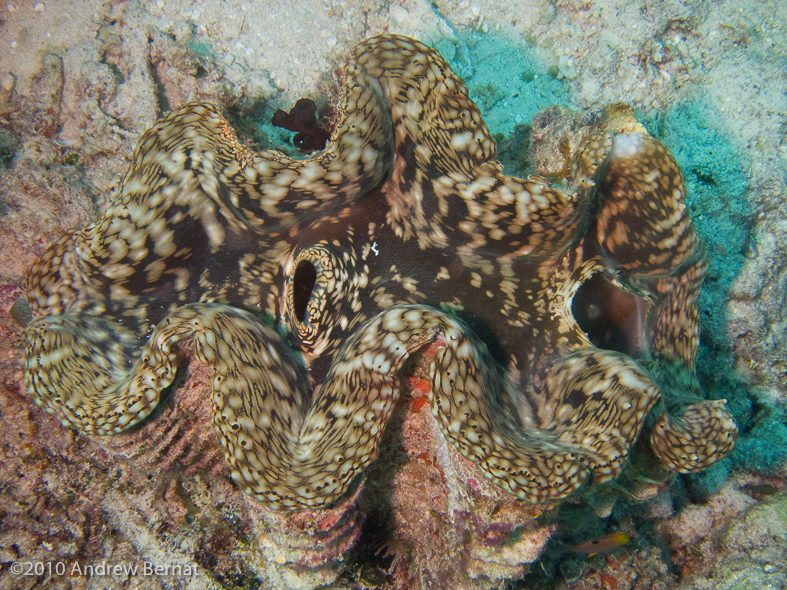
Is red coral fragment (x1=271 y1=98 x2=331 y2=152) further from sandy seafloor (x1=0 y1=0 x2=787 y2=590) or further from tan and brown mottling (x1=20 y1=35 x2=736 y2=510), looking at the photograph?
tan and brown mottling (x1=20 y1=35 x2=736 y2=510)

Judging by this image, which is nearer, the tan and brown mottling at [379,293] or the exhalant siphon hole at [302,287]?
the tan and brown mottling at [379,293]

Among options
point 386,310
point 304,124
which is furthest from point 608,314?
point 304,124

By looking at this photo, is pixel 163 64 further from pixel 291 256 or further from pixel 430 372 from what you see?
pixel 430 372

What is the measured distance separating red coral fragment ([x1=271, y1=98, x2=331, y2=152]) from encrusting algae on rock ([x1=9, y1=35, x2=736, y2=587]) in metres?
0.54

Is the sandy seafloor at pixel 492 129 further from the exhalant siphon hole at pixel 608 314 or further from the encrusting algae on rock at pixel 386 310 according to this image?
the exhalant siphon hole at pixel 608 314

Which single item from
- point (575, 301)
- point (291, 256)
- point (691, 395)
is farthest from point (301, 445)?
point (691, 395)

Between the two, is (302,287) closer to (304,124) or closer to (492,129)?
(304,124)

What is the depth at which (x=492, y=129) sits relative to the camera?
11.4ft

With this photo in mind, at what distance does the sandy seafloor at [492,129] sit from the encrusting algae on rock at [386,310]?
0.53 m

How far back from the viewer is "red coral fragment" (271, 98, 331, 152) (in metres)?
2.56

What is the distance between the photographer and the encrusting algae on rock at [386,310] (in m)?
1.79

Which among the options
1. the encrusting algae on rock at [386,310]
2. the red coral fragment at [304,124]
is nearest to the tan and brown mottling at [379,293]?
the encrusting algae on rock at [386,310]

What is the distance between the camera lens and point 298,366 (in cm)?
234

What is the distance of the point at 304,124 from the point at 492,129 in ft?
5.46
